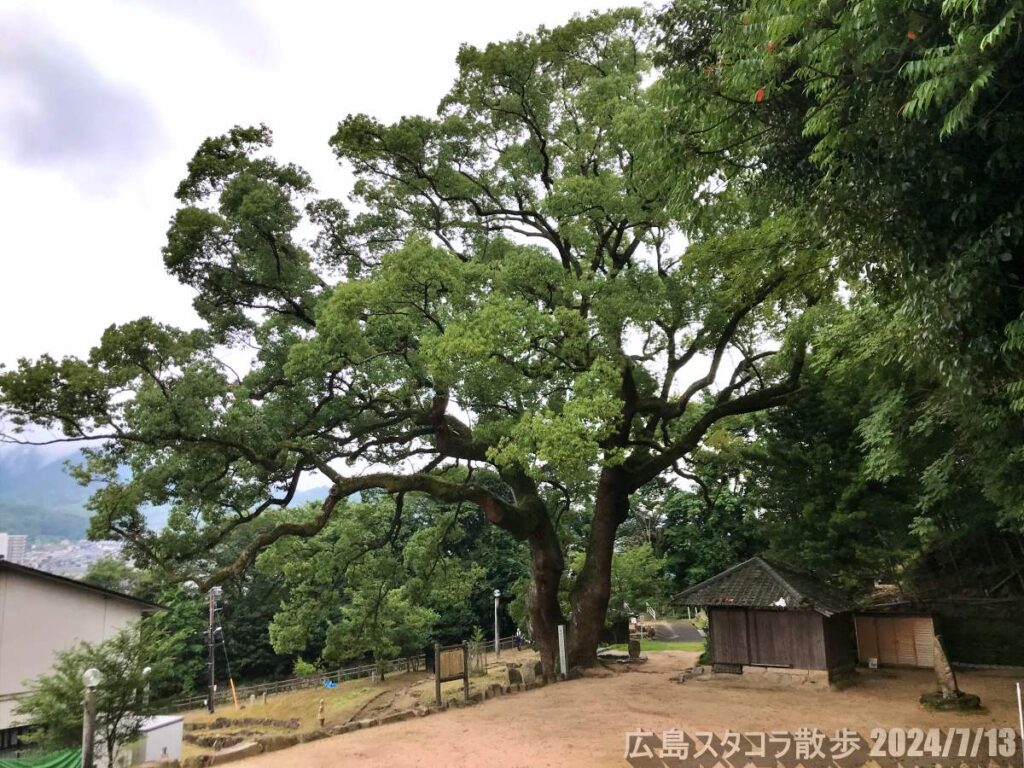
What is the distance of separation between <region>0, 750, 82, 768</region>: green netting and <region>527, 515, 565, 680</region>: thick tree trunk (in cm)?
983

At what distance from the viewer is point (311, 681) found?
100 feet

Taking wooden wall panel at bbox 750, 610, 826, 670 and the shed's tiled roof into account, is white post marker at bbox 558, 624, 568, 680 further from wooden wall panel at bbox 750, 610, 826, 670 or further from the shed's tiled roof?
wooden wall panel at bbox 750, 610, 826, 670

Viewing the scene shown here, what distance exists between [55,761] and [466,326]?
8.60 metres

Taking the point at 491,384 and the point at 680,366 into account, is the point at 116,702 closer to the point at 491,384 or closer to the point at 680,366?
the point at 491,384

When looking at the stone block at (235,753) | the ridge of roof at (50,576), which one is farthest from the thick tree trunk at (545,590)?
the ridge of roof at (50,576)

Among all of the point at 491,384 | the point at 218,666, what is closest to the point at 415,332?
the point at 491,384

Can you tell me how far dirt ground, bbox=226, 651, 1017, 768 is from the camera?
8945mm

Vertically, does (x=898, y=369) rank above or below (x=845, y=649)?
above

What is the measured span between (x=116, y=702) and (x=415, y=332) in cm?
756

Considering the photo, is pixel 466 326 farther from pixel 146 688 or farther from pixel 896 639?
pixel 896 639

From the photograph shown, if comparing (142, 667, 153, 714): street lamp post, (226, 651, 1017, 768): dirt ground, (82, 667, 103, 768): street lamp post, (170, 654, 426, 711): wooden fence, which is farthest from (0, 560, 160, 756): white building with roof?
(170, 654, 426, 711): wooden fence

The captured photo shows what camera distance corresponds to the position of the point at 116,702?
9.20 metres

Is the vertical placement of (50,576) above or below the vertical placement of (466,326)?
below

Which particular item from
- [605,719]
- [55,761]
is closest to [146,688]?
[55,761]
